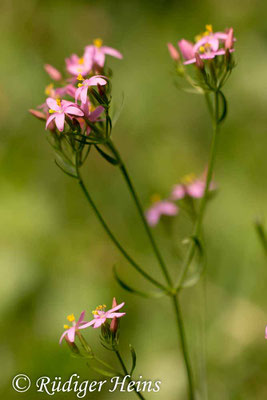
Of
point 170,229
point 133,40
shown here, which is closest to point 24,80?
point 133,40

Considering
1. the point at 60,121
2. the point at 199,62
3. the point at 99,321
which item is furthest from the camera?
the point at 199,62

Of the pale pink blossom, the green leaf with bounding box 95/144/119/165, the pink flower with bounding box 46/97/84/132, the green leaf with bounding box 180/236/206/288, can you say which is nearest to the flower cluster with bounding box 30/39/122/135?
the pink flower with bounding box 46/97/84/132

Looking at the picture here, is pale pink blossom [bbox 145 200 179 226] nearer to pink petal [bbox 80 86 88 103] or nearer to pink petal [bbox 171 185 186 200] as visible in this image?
pink petal [bbox 171 185 186 200]

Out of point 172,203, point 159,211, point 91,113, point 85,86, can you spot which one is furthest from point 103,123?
point 172,203

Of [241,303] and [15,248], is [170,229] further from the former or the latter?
[15,248]

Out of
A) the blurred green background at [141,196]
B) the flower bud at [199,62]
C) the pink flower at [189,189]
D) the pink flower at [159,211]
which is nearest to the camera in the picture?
the flower bud at [199,62]

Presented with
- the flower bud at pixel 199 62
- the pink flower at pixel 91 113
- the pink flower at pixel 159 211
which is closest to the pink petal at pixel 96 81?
the pink flower at pixel 91 113

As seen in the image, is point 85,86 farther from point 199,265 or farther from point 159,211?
point 159,211

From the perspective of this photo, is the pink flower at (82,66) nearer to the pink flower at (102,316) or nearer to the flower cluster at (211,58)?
the flower cluster at (211,58)

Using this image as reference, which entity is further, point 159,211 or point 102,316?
point 159,211
